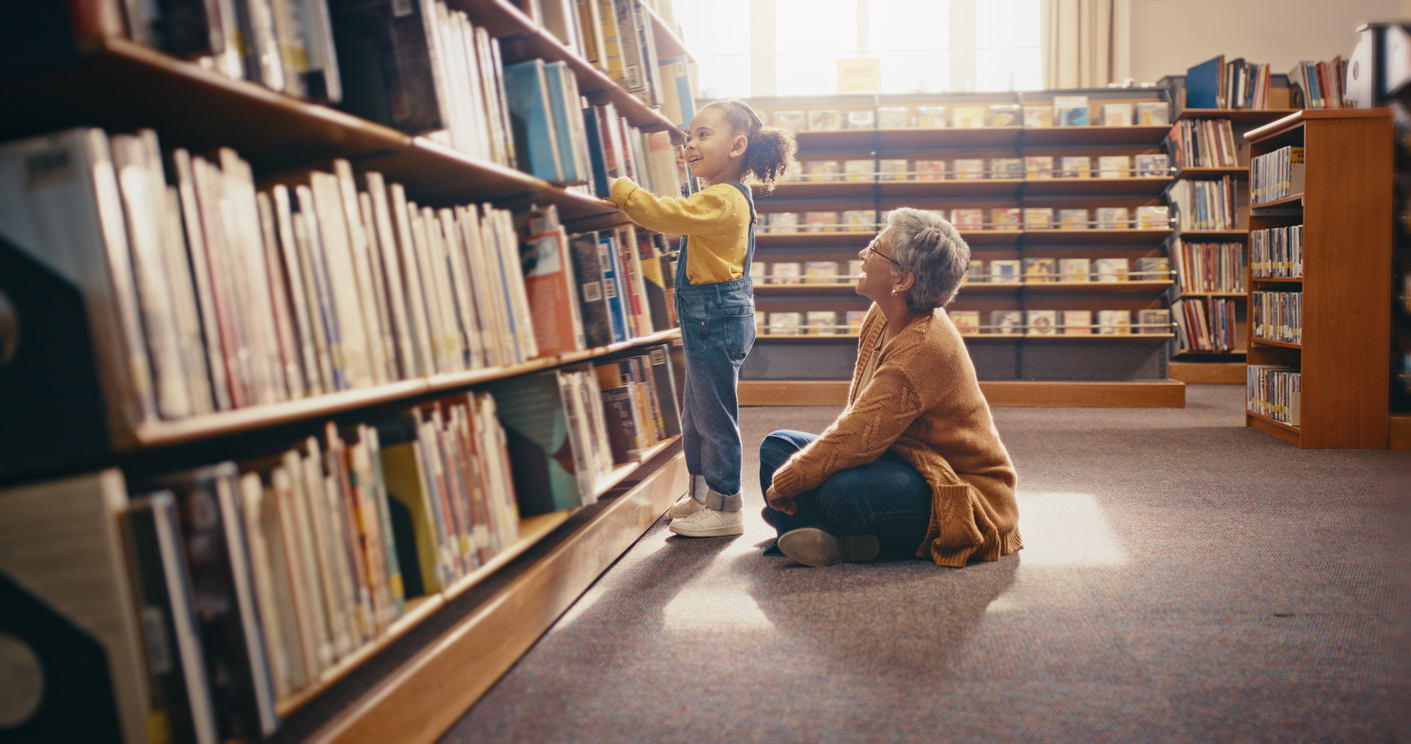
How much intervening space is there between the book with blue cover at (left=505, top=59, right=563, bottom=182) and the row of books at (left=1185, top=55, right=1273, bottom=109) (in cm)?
536

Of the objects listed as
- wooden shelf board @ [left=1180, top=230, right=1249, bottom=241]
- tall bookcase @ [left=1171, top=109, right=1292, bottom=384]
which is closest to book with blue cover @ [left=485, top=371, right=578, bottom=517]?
tall bookcase @ [left=1171, top=109, right=1292, bottom=384]

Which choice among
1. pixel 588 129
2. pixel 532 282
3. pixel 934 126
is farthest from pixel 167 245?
pixel 934 126

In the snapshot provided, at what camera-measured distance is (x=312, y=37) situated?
0.99 m

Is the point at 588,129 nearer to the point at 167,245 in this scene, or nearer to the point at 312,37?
the point at 312,37

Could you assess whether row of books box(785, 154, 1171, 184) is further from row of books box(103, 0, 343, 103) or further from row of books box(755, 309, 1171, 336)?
row of books box(103, 0, 343, 103)

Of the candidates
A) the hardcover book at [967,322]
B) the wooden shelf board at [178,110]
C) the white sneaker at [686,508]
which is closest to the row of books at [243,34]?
the wooden shelf board at [178,110]

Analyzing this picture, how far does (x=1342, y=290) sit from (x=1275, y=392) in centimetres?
52

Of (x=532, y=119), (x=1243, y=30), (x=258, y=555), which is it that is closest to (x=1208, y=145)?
(x=1243, y=30)

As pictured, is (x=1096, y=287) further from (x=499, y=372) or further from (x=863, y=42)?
(x=499, y=372)

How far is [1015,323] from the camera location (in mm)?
4684

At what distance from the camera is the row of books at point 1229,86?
5273mm

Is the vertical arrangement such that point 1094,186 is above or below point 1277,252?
above

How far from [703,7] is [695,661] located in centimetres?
640

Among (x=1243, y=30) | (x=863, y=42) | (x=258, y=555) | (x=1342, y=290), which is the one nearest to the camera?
(x=258, y=555)
